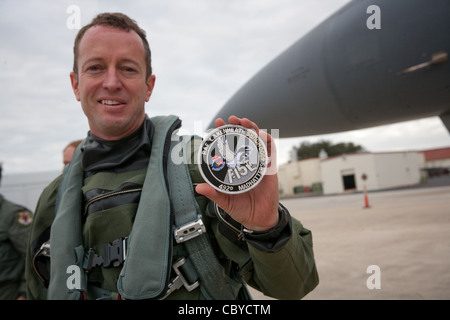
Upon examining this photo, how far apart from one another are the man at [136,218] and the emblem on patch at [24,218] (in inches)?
51.3

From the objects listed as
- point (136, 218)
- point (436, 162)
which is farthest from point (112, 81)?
point (436, 162)

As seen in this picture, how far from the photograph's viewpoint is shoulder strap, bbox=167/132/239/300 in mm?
1169

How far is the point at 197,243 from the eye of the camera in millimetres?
1203

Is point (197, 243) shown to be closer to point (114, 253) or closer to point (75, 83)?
point (114, 253)

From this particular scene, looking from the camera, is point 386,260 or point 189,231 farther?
point 386,260

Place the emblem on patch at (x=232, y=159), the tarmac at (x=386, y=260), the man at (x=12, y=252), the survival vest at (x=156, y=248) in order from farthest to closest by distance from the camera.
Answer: the tarmac at (x=386, y=260) < the man at (x=12, y=252) < the survival vest at (x=156, y=248) < the emblem on patch at (x=232, y=159)

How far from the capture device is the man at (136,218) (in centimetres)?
111

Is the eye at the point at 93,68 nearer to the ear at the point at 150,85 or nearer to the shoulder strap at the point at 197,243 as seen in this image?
the ear at the point at 150,85

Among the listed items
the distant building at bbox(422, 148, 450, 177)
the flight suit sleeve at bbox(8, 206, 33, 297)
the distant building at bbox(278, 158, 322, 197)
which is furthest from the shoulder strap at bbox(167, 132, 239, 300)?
the distant building at bbox(422, 148, 450, 177)

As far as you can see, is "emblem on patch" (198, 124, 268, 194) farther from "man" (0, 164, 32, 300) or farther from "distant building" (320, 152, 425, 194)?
"distant building" (320, 152, 425, 194)

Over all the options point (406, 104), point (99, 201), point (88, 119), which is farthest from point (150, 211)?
point (406, 104)

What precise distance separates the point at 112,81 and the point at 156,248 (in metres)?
0.70

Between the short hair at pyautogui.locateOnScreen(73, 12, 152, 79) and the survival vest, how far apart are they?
424 millimetres

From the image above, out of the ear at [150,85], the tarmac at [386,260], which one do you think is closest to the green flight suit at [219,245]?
the ear at [150,85]
